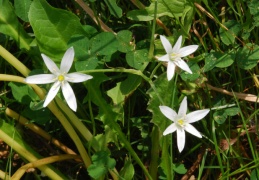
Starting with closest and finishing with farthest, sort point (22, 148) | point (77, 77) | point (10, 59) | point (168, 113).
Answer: point (77, 77)
point (168, 113)
point (10, 59)
point (22, 148)

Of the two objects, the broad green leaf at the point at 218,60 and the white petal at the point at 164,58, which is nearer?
the white petal at the point at 164,58

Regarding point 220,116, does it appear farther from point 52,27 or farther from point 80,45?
point 52,27

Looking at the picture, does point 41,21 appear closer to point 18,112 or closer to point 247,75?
point 18,112

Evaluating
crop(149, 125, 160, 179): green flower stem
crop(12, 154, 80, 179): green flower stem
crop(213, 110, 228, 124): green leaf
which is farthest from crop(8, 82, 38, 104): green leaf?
crop(213, 110, 228, 124): green leaf

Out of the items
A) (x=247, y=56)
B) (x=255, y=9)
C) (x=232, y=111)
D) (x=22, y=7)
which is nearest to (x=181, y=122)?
(x=232, y=111)

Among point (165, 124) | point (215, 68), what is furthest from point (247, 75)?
point (165, 124)

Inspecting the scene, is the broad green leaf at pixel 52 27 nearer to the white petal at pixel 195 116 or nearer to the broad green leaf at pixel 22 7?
the broad green leaf at pixel 22 7

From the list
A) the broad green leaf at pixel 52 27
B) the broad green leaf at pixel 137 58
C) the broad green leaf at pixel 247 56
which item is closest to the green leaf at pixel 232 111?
the broad green leaf at pixel 247 56
